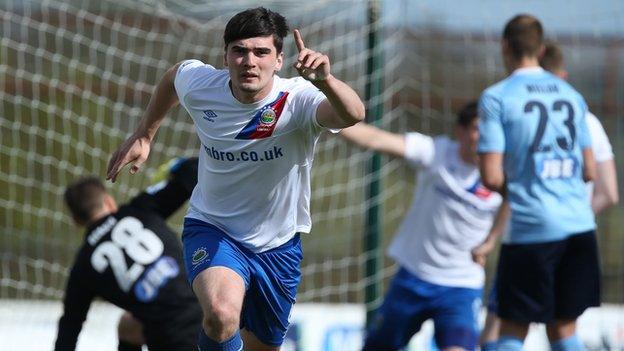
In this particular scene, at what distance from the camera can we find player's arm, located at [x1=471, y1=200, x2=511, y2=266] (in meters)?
6.39

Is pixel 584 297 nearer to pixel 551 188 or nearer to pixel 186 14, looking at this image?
pixel 551 188

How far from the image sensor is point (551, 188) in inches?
245

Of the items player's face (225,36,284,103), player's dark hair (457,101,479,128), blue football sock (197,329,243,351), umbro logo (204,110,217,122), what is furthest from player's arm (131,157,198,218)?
player's dark hair (457,101,479,128)

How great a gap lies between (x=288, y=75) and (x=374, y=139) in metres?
2.81

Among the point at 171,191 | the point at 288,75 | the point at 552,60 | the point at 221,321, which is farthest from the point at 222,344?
the point at 288,75

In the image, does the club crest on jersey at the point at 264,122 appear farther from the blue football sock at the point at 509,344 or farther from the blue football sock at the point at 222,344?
the blue football sock at the point at 509,344

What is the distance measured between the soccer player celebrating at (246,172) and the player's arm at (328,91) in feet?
0.06

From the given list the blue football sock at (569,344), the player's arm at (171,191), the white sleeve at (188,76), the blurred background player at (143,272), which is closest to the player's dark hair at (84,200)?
the blurred background player at (143,272)

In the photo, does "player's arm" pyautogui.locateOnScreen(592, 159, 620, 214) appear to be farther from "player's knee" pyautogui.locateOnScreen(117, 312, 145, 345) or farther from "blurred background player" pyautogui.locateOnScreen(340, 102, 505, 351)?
"player's knee" pyautogui.locateOnScreen(117, 312, 145, 345)

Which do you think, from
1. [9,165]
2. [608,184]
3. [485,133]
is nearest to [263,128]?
[485,133]

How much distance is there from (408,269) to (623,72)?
421 cm

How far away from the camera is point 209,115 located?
206 inches

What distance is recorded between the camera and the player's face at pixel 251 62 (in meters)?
4.98

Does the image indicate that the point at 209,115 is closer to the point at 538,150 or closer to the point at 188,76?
the point at 188,76
